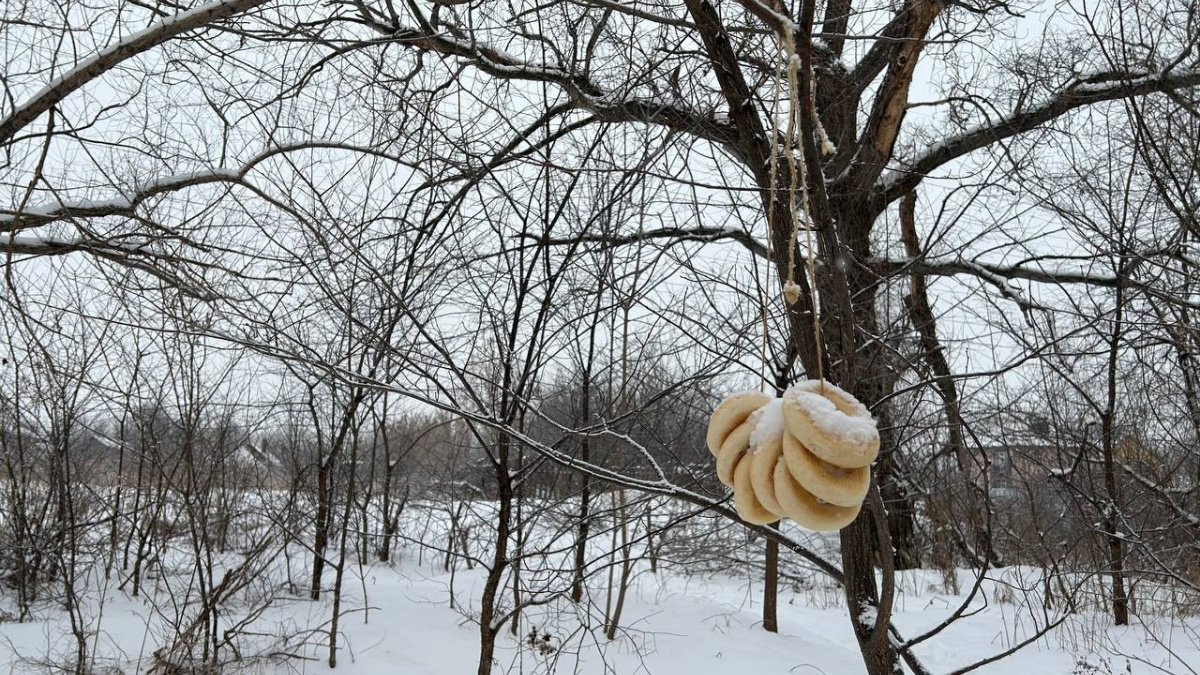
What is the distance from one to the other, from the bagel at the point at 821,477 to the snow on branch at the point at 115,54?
260cm

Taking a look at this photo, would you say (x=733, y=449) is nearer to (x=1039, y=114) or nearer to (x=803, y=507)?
(x=803, y=507)

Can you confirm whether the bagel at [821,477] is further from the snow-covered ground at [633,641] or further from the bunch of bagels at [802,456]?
the snow-covered ground at [633,641]

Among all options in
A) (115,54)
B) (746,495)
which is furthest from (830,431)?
(115,54)

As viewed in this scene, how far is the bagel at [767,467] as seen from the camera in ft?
3.66

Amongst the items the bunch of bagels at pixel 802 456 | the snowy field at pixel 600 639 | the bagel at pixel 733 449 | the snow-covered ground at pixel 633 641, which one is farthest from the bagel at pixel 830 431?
the snow-covered ground at pixel 633 641

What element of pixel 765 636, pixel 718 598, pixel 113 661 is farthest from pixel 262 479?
pixel 765 636

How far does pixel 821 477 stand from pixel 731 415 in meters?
0.22

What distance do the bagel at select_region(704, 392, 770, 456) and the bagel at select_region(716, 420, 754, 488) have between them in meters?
0.01

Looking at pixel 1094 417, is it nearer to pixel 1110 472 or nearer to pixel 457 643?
pixel 1110 472

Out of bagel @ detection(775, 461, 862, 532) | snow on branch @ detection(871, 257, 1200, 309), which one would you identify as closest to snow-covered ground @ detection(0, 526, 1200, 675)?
Result: snow on branch @ detection(871, 257, 1200, 309)

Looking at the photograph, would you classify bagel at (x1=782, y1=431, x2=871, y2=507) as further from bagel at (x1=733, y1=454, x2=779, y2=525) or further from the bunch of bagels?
bagel at (x1=733, y1=454, x2=779, y2=525)

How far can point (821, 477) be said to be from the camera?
104 centimetres

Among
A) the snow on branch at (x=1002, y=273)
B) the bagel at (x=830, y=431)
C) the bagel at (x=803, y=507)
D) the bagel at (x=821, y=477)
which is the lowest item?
the bagel at (x=803, y=507)

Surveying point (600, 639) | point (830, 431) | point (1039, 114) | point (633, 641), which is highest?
point (1039, 114)
